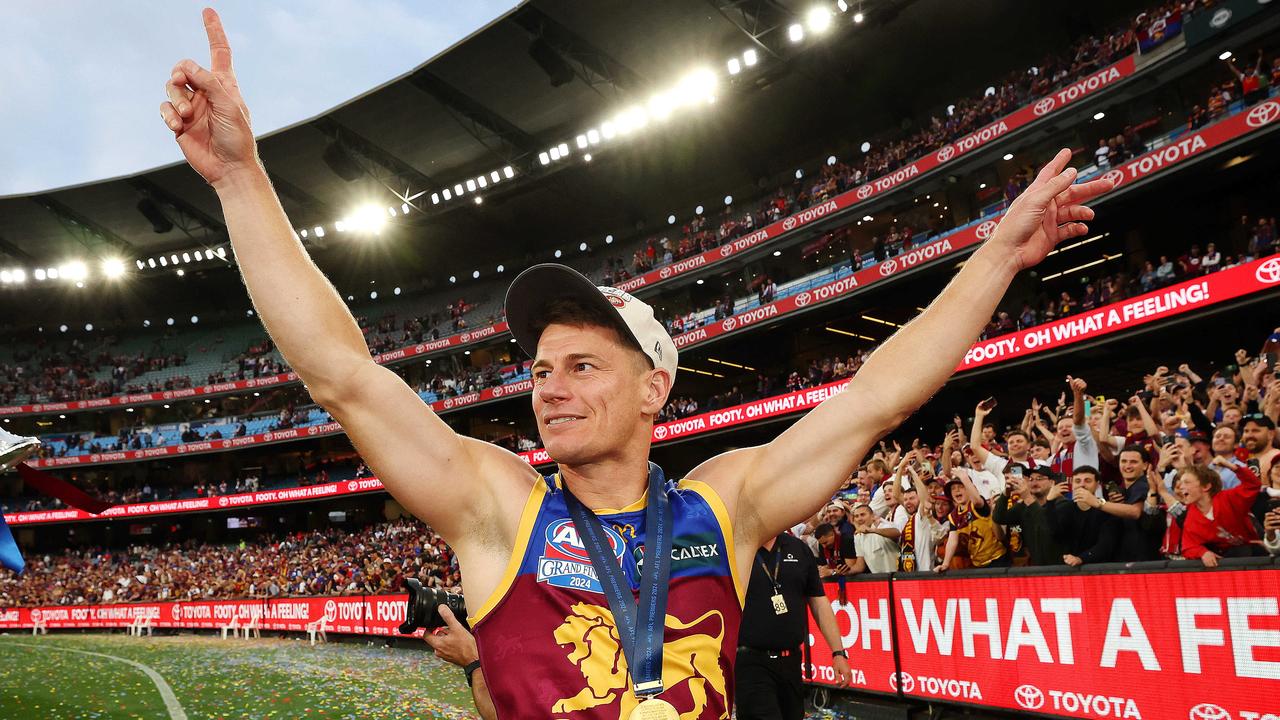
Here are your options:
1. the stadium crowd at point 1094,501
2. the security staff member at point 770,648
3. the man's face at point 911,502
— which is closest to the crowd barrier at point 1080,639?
the stadium crowd at point 1094,501

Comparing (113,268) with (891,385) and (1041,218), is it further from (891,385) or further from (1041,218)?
(1041,218)

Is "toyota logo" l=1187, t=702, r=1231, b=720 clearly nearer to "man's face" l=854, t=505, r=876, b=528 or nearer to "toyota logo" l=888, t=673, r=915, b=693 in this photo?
"toyota logo" l=888, t=673, r=915, b=693

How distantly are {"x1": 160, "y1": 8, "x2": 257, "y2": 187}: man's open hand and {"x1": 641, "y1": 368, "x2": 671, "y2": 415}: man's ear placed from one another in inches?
40.5

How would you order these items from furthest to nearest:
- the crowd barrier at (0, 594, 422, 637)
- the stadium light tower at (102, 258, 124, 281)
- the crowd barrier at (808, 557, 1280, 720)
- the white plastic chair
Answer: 1. the stadium light tower at (102, 258, 124, 281)
2. the white plastic chair
3. the crowd barrier at (0, 594, 422, 637)
4. the crowd barrier at (808, 557, 1280, 720)

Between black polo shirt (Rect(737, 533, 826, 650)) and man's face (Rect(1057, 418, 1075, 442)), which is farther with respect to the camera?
man's face (Rect(1057, 418, 1075, 442))

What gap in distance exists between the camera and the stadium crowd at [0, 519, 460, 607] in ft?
85.6

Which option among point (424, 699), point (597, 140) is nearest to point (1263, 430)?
point (424, 699)

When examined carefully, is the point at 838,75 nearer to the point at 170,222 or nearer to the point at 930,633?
the point at 930,633

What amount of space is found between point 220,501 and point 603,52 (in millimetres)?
29851

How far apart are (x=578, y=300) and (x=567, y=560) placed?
63 cm

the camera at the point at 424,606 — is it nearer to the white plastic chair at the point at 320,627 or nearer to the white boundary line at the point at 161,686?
the white boundary line at the point at 161,686

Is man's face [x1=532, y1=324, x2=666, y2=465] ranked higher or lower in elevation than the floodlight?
lower

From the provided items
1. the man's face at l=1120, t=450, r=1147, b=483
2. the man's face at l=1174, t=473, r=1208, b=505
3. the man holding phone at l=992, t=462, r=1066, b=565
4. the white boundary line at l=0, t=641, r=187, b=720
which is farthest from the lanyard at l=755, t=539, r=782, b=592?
the white boundary line at l=0, t=641, r=187, b=720

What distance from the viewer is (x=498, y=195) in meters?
37.4
